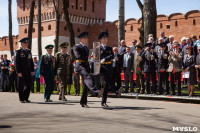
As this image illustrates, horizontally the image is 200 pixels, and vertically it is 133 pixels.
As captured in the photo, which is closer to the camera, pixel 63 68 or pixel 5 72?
pixel 63 68

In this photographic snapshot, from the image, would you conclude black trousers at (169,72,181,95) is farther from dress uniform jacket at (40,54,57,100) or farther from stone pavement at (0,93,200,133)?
dress uniform jacket at (40,54,57,100)

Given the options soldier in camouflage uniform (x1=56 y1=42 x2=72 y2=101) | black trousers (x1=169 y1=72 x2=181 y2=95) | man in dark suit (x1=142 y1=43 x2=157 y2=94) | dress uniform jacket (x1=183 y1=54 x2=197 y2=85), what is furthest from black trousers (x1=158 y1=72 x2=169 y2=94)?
soldier in camouflage uniform (x1=56 y1=42 x2=72 y2=101)

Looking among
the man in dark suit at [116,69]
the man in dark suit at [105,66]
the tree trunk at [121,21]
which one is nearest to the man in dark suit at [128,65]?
the man in dark suit at [116,69]

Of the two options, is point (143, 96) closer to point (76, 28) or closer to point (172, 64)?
point (172, 64)

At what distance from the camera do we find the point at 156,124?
7.09 meters

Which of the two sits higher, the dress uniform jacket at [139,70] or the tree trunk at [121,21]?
the tree trunk at [121,21]

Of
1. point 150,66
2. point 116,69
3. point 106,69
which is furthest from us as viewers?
point 116,69

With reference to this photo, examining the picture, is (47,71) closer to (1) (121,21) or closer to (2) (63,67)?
(2) (63,67)

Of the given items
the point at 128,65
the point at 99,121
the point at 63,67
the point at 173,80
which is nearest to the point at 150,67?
the point at 173,80

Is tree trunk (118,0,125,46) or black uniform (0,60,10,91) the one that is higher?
tree trunk (118,0,125,46)

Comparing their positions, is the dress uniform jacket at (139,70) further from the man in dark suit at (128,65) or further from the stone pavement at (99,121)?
the stone pavement at (99,121)

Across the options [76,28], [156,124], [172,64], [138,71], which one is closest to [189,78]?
[172,64]

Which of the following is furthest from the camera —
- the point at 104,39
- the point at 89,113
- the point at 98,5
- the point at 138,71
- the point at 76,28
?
the point at 98,5

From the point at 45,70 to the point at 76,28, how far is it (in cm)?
4772
